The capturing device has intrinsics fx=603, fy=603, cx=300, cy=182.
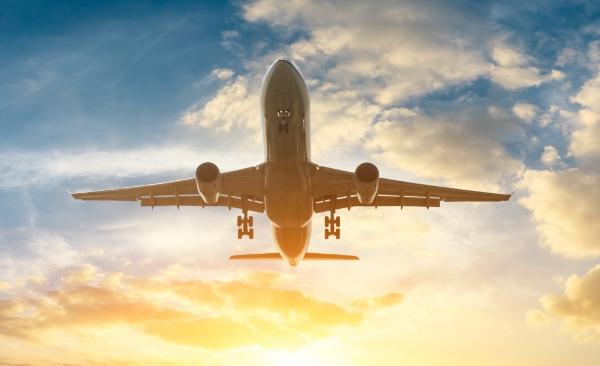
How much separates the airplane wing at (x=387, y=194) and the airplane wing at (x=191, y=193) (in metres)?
3.04

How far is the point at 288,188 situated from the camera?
26141mm

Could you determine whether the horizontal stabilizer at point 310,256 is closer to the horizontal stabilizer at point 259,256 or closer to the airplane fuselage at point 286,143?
the horizontal stabilizer at point 259,256

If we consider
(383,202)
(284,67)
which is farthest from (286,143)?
(383,202)

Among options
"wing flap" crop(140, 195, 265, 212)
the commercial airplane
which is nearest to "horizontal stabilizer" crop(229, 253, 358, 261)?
the commercial airplane

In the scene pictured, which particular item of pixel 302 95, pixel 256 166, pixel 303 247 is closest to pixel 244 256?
pixel 303 247

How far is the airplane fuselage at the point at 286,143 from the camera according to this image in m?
24.7

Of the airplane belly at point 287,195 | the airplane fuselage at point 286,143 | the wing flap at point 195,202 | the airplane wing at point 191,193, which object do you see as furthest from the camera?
the wing flap at point 195,202

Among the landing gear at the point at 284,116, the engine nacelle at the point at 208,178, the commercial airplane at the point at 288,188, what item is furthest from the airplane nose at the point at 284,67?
the engine nacelle at the point at 208,178

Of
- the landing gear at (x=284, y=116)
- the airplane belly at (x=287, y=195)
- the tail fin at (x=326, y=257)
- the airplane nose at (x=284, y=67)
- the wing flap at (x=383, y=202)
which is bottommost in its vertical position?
the tail fin at (x=326, y=257)

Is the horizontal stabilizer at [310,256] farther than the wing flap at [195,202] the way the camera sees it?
Yes

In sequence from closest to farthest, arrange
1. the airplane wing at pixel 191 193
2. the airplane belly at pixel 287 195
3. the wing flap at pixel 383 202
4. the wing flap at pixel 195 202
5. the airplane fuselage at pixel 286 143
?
1. the airplane fuselage at pixel 286 143
2. the airplane belly at pixel 287 195
3. the airplane wing at pixel 191 193
4. the wing flap at pixel 383 202
5. the wing flap at pixel 195 202

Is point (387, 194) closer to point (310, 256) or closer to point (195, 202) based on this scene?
point (310, 256)

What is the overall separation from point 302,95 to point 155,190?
11.1 meters

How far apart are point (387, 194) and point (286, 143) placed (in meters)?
9.70
